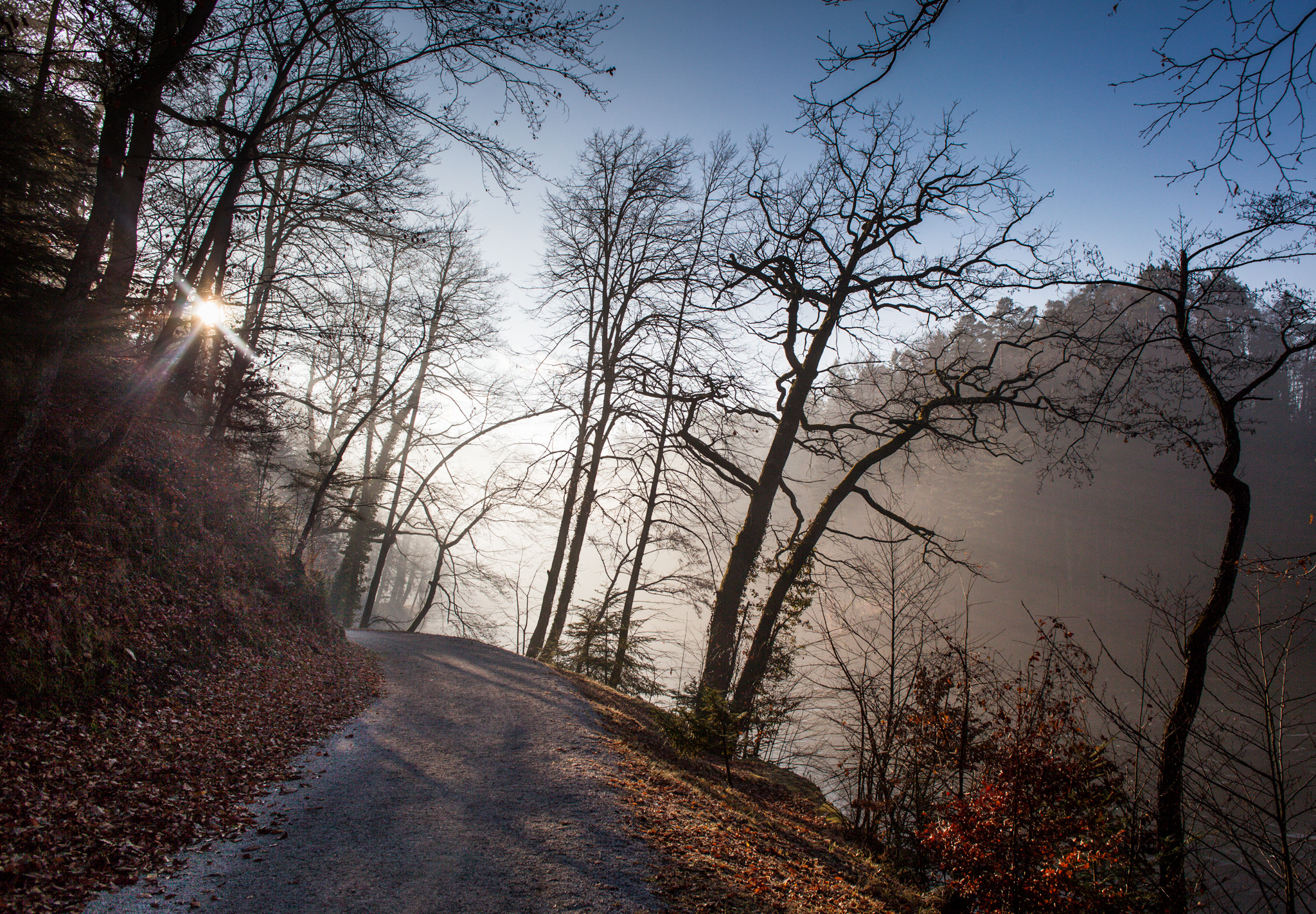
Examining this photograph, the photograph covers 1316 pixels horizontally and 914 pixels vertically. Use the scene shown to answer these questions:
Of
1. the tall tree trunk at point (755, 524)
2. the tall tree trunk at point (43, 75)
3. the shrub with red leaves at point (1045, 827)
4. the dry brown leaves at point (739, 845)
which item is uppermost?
the tall tree trunk at point (43, 75)

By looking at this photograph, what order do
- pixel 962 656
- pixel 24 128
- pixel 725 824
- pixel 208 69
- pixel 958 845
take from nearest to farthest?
pixel 958 845 → pixel 725 824 → pixel 962 656 → pixel 208 69 → pixel 24 128

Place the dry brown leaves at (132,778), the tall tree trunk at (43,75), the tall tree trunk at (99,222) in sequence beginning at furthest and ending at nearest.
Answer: the tall tree trunk at (43,75)
the tall tree trunk at (99,222)
the dry brown leaves at (132,778)

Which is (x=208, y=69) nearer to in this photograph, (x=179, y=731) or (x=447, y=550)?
(x=179, y=731)

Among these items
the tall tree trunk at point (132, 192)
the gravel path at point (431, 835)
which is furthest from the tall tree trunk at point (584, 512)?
the tall tree trunk at point (132, 192)

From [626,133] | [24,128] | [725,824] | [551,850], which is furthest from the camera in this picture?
[626,133]

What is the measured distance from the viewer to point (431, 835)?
4.39 metres

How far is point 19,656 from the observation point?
14.7 feet

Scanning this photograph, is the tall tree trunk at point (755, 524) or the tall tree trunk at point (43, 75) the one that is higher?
the tall tree trunk at point (43, 75)

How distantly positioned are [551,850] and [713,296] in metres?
10.4

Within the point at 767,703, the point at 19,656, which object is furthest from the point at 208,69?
the point at 767,703

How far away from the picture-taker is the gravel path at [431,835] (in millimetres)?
3490

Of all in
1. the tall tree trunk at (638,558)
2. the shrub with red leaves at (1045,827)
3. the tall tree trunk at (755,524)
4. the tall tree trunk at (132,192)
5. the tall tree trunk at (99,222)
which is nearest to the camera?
the shrub with red leaves at (1045,827)

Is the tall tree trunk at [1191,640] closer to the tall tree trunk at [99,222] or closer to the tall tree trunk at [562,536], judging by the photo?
the tall tree trunk at [99,222]

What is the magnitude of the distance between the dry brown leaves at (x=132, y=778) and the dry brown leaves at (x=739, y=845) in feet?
10.6
